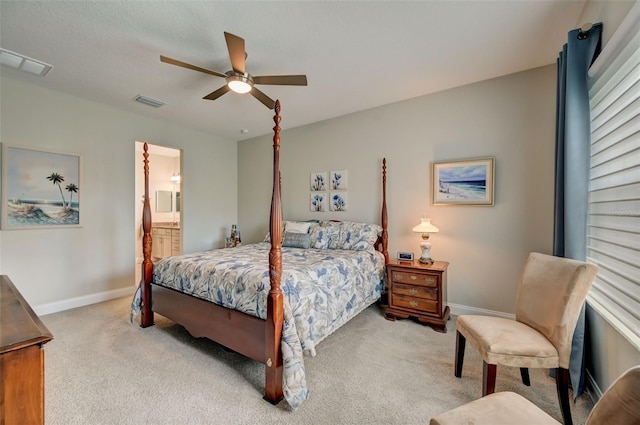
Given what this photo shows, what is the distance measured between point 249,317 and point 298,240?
69.6 inches

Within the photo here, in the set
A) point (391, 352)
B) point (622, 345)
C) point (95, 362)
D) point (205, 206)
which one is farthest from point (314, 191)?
point (622, 345)

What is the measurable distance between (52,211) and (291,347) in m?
3.58

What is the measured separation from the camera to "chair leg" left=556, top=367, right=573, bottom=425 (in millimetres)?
1502

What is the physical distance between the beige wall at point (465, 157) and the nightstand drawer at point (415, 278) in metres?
0.60

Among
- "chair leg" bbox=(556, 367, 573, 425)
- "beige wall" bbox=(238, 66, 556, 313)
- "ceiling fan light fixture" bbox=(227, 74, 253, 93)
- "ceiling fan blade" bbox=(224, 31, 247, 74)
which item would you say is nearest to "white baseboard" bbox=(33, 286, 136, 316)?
"beige wall" bbox=(238, 66, 556, 313)

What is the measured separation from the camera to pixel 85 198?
3.58 meters

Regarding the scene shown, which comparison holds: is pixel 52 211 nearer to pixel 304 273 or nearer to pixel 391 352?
pixel 304 273

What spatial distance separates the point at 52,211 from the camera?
332 cm

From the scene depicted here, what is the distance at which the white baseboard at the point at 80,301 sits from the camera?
3.23 meters

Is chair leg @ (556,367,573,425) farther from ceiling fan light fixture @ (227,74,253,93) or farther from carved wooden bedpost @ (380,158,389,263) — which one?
ceiling fan light fixture @ (227,74,253,93)

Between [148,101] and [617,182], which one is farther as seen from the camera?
[148,101]

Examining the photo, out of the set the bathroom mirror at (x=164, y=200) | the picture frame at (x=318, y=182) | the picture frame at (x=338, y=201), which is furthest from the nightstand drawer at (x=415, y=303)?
the bathroom mirror at (x=164, y=200)

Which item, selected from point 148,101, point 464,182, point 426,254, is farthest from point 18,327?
point 464,182

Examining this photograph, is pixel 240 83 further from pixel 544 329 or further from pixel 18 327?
pixel 544 329
